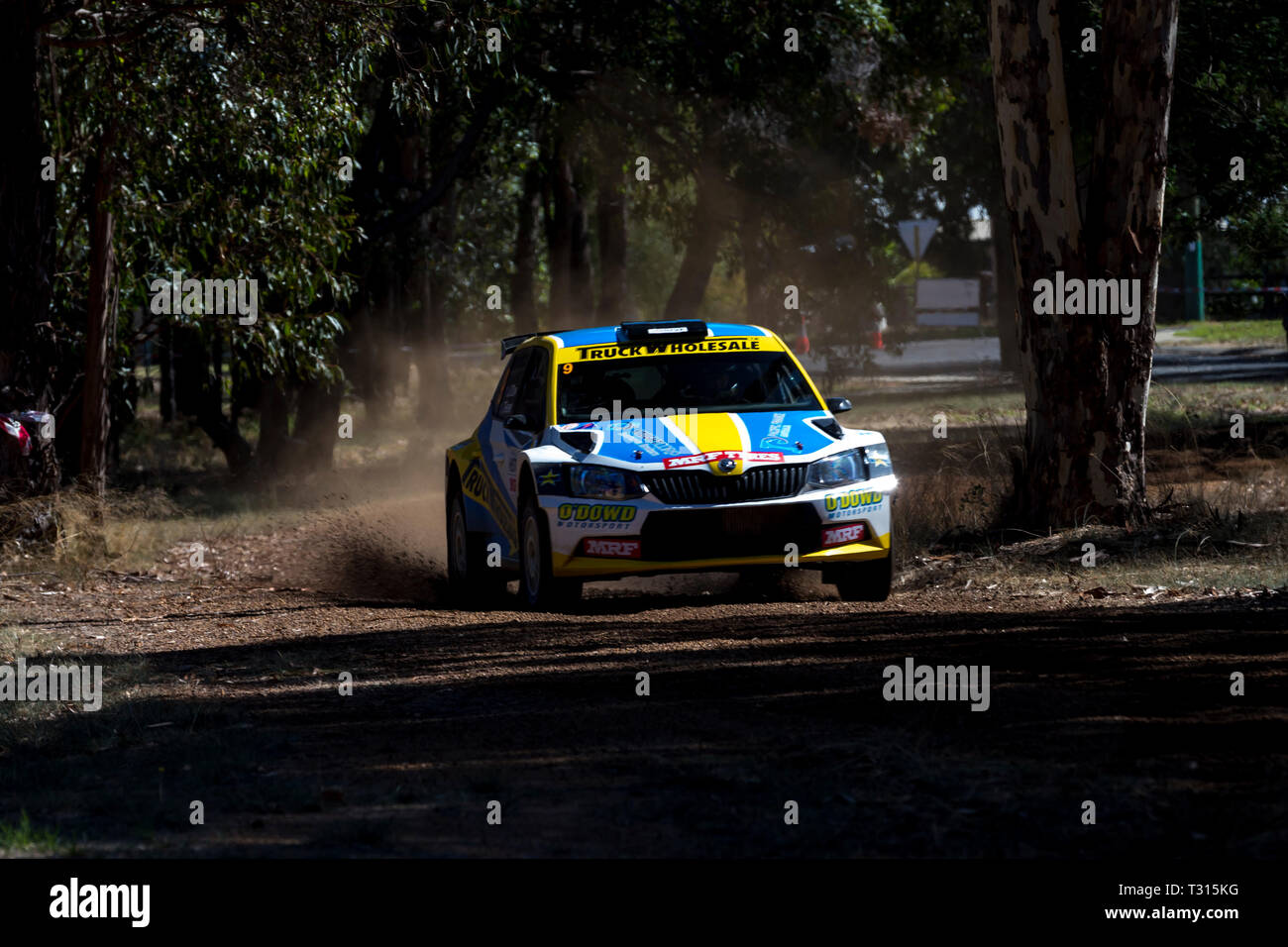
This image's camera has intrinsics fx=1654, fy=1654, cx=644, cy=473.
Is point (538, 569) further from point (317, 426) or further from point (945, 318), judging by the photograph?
point (945, 318)

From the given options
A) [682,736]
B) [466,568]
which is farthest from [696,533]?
[682,736]

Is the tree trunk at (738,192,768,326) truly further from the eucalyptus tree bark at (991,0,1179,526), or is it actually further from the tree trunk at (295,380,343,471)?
the eucalyptus tree bark at (991,0,1179,526)

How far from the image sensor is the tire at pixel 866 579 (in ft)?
33.9

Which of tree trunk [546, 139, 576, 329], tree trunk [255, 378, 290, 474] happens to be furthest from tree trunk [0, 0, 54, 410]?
tree trunk [546, 139, 576, 329]

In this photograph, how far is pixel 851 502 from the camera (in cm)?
998

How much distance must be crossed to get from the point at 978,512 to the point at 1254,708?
7532mm

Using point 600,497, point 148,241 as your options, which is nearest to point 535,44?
point 148,241

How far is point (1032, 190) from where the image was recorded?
12383mm

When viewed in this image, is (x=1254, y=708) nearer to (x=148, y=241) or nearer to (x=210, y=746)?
(x=210, y=746)

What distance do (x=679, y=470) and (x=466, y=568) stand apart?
2.76m

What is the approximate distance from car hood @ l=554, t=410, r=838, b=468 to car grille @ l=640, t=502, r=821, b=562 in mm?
315

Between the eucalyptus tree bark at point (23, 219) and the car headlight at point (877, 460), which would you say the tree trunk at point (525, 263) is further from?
the car headlight at point (877, 460)

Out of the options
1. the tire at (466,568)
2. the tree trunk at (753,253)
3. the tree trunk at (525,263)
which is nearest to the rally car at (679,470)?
the tire at (466,568)
